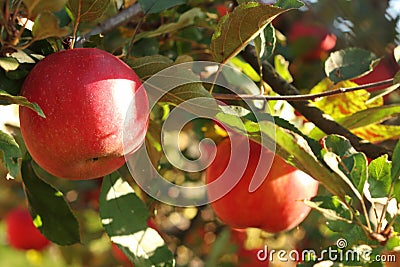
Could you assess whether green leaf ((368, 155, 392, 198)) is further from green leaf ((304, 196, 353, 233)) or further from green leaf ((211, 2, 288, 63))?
green leaf ((211, 2, 288, 63))

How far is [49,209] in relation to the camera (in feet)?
3.40

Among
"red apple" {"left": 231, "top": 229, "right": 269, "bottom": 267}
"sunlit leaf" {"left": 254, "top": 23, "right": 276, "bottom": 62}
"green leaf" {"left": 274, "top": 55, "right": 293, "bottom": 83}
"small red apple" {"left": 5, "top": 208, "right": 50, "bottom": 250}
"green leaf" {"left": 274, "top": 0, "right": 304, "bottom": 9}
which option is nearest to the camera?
"green leaf" {"left": 274, "top": 0, "right": 304, "bottom": 9}

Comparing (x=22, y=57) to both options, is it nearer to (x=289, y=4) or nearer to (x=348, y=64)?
(x=289, y=4)

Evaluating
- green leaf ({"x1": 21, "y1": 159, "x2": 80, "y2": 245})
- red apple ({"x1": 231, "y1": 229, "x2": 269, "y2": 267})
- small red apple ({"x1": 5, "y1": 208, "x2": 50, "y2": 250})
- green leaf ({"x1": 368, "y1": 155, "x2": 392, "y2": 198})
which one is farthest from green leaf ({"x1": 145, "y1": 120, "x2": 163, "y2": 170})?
small red apple ({"x1": 5, "y1": 208, "x2": 50, "y2": 250})

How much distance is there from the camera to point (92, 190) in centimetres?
199

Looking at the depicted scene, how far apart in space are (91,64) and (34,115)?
0.29 ft

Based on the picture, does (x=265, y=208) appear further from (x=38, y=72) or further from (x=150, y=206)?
(x=38, y=72)

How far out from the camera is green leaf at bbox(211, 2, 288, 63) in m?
0.79

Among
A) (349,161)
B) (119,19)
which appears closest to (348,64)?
(349,161)

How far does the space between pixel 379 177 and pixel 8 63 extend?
1.60 feet

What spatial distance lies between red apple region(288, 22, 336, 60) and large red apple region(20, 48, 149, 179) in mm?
918

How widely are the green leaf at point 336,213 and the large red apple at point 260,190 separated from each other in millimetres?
188

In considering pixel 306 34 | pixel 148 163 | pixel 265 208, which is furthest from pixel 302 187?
pixel 306 34

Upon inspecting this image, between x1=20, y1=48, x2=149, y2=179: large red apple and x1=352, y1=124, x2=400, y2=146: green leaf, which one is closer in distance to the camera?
x1=20, y1=48, x2=149, y2=179: large red apple
